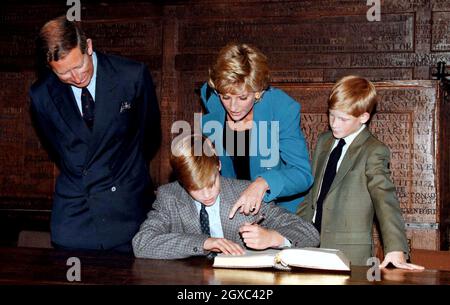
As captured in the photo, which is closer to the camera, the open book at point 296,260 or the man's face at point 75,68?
the open book at point 296,260

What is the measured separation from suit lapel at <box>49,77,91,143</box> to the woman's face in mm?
733

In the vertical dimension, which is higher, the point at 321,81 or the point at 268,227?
the point at 321,81

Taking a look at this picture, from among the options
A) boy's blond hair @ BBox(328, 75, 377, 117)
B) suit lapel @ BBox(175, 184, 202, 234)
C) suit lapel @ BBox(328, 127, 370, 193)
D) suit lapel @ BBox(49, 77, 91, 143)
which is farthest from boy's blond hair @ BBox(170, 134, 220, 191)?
boy's blond hair @ BBox(328, 75, 377, 117)

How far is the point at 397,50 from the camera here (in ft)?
15.1

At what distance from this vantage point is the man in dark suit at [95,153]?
302cm

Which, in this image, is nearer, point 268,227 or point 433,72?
point 268,227

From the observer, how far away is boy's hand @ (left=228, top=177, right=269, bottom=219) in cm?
274

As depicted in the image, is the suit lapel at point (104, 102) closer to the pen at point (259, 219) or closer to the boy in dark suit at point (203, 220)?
the boy in dark suit at point (203, 220)

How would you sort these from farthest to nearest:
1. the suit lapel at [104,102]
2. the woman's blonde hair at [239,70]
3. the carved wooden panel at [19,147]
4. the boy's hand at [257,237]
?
1. the carved wooden panel at [19,147]
2. the suit lapel at [104,102]
3. the woman's blonde hair at [239,70]
4. the boy's hand at [257,237]

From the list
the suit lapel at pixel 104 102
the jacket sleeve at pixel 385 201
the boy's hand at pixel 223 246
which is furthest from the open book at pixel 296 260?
the suit lapel at pixel 104 102
